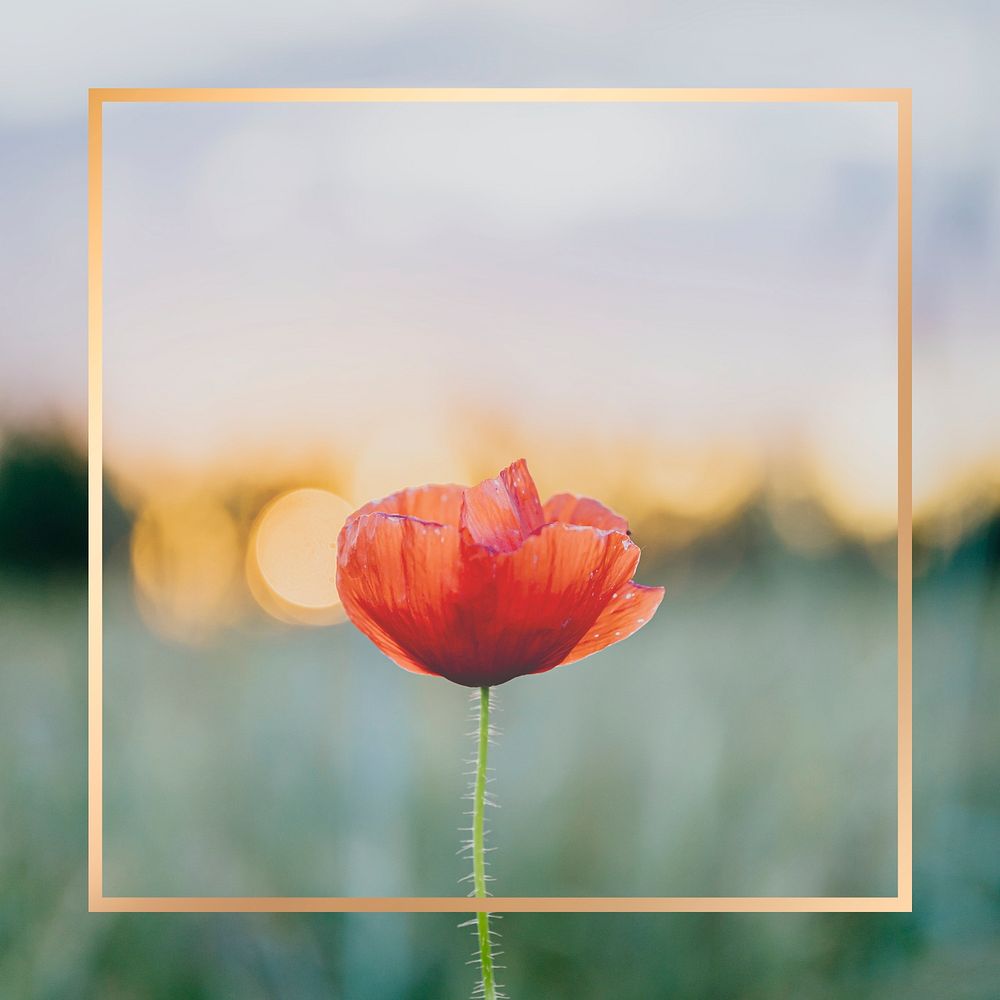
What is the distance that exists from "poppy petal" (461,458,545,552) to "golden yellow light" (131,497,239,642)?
0.81 feet

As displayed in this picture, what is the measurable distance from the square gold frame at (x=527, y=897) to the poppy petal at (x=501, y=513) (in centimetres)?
36

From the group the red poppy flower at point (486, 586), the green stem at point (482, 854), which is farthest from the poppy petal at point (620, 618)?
the green stem at point (482, 854)

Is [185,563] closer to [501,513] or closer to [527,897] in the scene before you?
[501,513]

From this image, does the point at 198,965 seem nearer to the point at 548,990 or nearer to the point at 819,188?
the point at 548,990

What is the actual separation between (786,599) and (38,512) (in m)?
0.70

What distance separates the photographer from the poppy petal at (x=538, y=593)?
696 mm

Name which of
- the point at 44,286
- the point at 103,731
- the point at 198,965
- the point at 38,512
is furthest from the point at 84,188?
the point at 198,965

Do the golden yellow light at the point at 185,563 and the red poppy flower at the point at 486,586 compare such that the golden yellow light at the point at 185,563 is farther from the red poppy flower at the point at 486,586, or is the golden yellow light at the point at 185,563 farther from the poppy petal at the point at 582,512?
the poppy petal at the point at 582,512

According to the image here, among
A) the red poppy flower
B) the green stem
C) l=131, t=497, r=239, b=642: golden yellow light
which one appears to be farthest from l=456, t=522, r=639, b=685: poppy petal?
l=131, t=497, r=239, b=642: golden yellow light

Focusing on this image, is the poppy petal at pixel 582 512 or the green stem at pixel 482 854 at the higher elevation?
the poppy petal at pixel 582 512

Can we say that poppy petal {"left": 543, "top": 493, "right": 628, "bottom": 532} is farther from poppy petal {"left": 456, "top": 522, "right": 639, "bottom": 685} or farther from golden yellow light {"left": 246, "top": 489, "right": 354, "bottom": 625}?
golden yellow light {"left": 246, "top": 489, "right": 354, "bottom": 625}

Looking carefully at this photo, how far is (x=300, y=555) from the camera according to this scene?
88 centimetres

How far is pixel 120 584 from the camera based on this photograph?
88 centimetres

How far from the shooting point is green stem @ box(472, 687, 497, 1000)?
87cm
